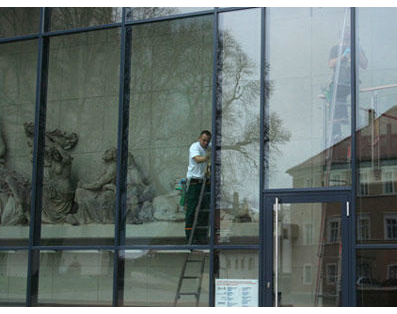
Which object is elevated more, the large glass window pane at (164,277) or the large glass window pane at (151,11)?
the large glass window pane at (151,11)

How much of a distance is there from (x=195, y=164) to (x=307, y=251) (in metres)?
2.39

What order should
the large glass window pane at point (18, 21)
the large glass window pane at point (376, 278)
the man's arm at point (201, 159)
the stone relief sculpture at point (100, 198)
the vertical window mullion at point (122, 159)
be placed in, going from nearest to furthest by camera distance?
the large glass window pane at point (376, 278) < the man's arm at point (201, 159) < the vertical window mullion at point (122, 159) < the stone relief sculpture at point (100, 198) < the large glass window pane at point (18, 21)

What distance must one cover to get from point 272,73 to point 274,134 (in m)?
1.01

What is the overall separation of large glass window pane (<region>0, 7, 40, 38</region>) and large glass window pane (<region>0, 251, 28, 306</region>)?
412 centimetres

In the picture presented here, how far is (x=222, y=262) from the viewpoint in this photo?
12.4 metres

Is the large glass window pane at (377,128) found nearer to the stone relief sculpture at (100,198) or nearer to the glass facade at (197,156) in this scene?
the glass facade at (197,156)

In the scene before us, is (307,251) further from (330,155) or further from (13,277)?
(13,277)

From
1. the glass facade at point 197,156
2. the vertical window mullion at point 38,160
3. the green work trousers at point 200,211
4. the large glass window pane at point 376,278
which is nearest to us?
the large glass window pane at point 376,278

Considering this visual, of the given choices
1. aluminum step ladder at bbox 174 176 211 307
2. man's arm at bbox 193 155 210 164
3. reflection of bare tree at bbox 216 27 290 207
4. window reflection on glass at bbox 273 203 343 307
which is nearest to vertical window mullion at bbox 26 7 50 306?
aluminum step ladder at bbox 174 176 211 307

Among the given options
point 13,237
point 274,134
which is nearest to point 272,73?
point 274,134

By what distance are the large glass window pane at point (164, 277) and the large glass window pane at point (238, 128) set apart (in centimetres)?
64

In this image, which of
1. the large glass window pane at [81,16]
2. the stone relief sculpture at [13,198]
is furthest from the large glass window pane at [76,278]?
the large glass window pane at [81,16]

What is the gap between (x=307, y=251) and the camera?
11.9m

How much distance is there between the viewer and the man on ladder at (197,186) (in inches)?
498
